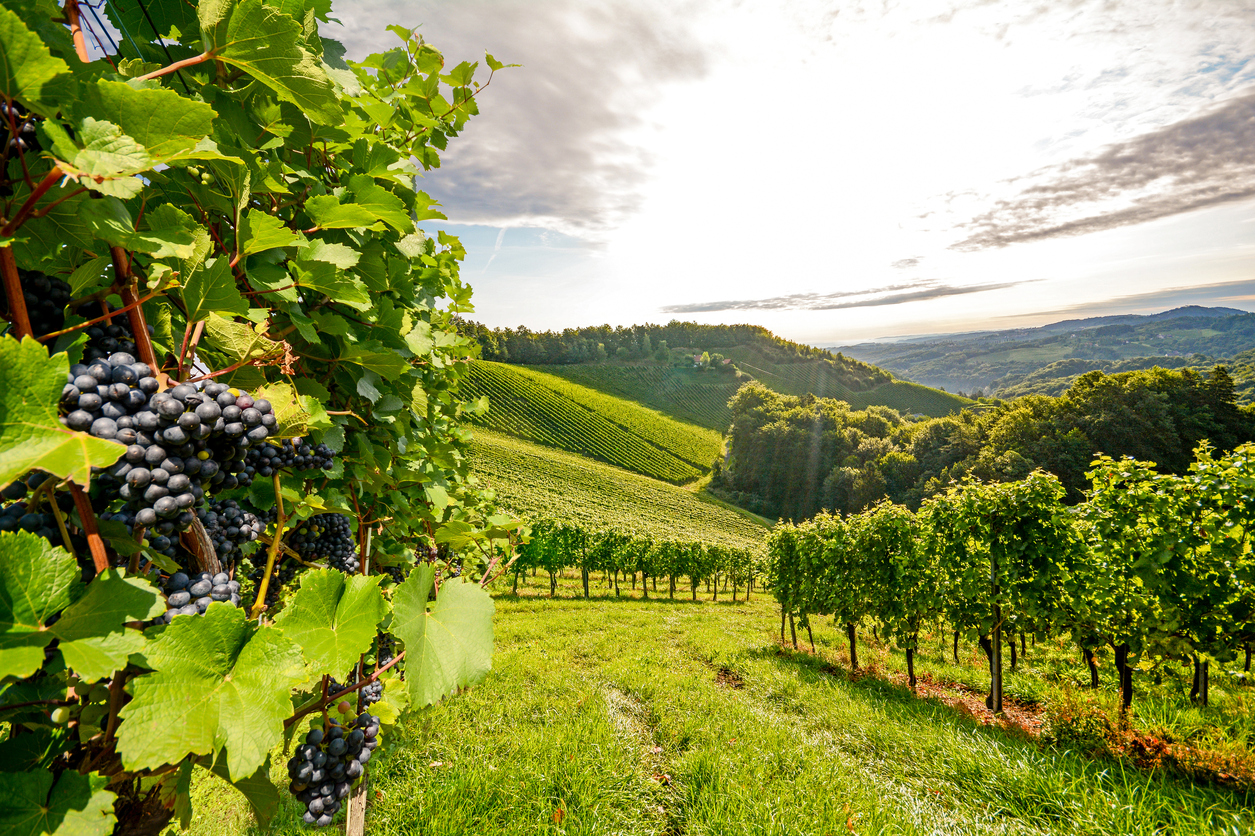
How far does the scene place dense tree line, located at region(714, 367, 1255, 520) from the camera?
47.8 metres

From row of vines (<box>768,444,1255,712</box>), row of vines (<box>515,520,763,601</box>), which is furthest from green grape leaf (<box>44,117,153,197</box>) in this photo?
A: row of vines (<box>515,520,763,601</box>)

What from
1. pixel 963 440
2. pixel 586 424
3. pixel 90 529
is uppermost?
pixel 90 529

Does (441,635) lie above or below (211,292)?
below

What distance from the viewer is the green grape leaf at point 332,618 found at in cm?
94

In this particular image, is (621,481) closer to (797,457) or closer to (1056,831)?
(797,457)

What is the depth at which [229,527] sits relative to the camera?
56.6 inches

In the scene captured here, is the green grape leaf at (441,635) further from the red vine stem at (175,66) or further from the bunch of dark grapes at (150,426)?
the red vine stem at (175,66)

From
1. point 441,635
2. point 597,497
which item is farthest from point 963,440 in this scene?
point 441,635

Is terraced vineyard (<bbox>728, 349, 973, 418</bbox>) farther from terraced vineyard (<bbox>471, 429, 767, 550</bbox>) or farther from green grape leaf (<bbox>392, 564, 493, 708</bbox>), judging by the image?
green grape leaf (<bbox>392, 564, 493, 708</bbox>)

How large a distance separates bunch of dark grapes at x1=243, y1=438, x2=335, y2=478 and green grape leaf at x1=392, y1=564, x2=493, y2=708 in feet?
1.52

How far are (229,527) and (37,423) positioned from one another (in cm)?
89

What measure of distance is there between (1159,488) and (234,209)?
10.6 meters

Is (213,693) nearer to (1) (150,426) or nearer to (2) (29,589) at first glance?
(2) (29,589)

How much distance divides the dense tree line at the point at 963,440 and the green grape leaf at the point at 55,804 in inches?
1420
